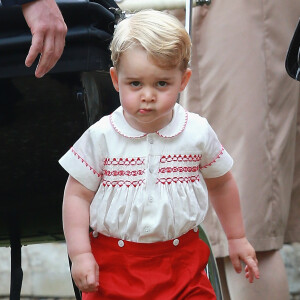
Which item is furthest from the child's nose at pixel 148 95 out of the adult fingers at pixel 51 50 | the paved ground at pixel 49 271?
the paved ground at pixel 49 271

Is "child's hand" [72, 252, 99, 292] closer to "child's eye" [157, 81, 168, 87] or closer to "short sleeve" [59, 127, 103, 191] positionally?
"short sleeve" [59, 127, 103, 191]

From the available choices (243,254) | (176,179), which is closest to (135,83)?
(176,179)

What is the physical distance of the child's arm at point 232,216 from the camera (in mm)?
2717

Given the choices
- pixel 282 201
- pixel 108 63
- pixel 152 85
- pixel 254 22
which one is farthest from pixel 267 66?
pixel 152 85

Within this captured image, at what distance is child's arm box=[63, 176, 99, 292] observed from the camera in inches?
99.7

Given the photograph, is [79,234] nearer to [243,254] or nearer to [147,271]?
[147,271]

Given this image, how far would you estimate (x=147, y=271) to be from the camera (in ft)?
8.45

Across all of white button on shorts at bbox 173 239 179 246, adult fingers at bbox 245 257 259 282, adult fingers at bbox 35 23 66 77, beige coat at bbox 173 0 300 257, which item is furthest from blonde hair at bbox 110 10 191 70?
beige coat at bbox 173 0 300 257

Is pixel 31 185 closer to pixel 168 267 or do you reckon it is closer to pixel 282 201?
pixel 168 267

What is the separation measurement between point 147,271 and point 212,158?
1.02 feet

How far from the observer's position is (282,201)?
359 cm

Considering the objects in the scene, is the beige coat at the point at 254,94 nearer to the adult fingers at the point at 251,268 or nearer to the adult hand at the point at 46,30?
the adult fingers at the point at 251,268

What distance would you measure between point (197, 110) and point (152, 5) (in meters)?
0.57

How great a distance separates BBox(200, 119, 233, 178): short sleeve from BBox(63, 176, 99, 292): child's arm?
0.28 metres
